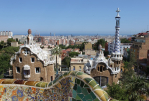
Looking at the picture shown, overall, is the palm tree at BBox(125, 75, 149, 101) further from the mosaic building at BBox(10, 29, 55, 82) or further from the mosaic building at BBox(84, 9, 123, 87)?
the mosaic building at BBox(10, 29, 55, 82)

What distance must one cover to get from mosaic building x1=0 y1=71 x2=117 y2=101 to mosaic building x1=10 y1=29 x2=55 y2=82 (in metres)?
12.1

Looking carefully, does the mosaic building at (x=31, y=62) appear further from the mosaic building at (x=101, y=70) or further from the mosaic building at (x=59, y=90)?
the mosaic building at (x=59, y=90)

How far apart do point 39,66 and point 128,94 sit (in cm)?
1110

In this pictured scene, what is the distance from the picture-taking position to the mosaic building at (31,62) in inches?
752

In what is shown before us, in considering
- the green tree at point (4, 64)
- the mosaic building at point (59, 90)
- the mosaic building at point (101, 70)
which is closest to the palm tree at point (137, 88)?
the mosaic building at point (101, 70)

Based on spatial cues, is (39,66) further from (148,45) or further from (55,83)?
(148,45)

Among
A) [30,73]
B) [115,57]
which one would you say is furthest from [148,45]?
[30,73]

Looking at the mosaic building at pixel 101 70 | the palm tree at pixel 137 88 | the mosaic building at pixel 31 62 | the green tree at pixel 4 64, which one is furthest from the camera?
the green tree at pixel 4 64

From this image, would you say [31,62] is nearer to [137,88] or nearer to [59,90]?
[137,88]

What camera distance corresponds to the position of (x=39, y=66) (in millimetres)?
19469

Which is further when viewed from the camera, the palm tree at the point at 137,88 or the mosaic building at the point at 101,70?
the mosaic building at the point at 101,70

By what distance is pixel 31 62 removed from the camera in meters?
19.3

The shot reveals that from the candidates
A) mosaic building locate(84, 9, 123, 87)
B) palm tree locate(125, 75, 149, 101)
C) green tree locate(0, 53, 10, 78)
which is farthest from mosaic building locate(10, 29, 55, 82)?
green tree locate(0, 53, 10, 78)

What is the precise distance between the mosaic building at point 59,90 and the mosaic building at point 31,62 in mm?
12075
